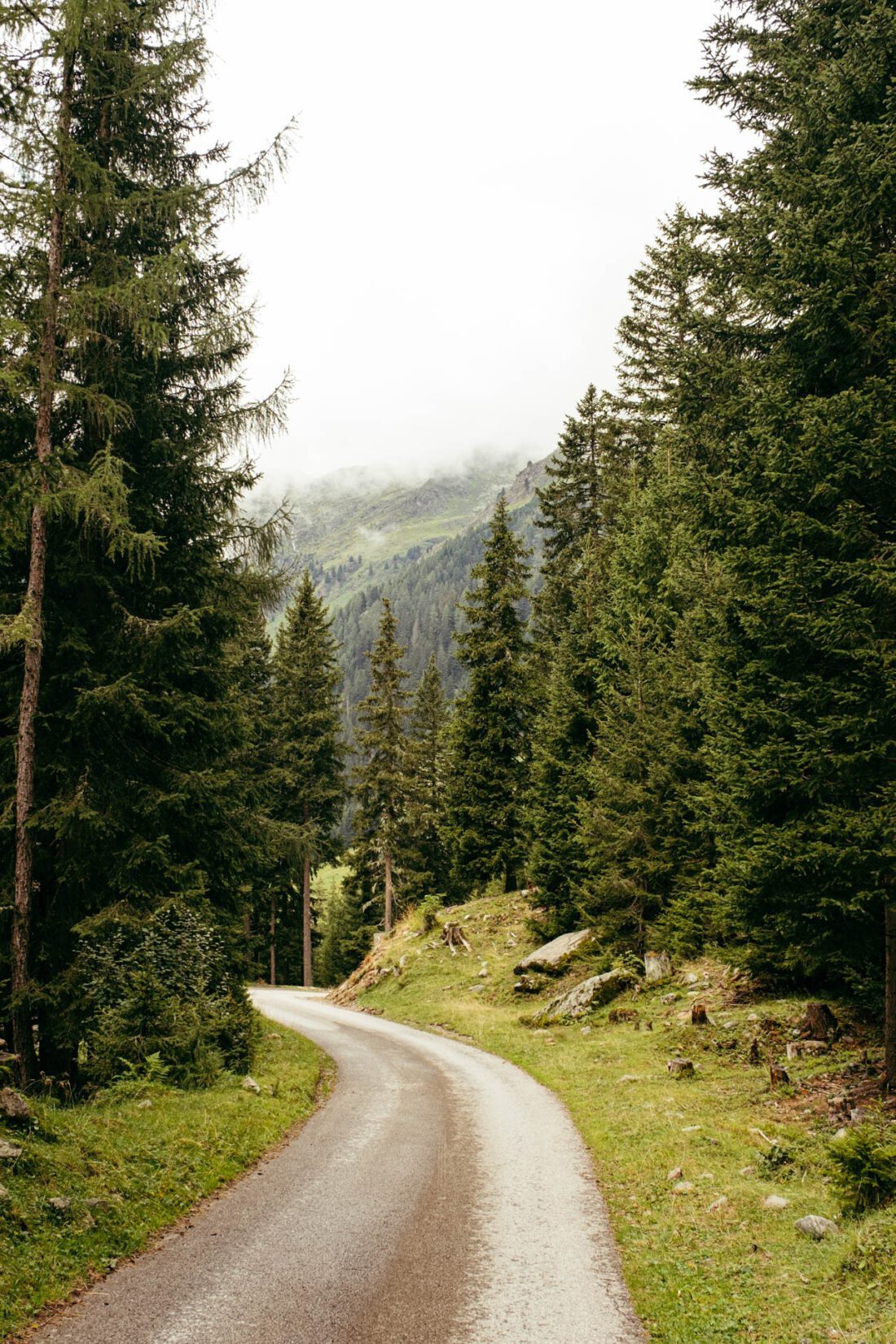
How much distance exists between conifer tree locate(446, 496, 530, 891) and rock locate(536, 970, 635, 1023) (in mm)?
11863

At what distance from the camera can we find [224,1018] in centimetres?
1366

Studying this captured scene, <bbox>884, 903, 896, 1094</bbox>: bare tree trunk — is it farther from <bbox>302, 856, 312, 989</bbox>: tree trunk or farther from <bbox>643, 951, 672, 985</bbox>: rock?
<bbox>302, 856, 312, 989</bbox>: tree trunk

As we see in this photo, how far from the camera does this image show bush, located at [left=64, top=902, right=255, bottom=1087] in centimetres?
1160

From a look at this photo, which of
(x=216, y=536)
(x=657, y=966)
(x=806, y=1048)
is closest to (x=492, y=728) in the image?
(x=657, y=966)

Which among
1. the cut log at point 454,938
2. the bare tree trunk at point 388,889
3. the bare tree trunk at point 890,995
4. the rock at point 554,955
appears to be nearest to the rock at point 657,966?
the rock at point 554,955

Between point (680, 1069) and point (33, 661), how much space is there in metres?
13.6

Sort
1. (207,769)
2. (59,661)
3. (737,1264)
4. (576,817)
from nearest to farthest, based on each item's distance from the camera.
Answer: (737,1264) → (59,661) → (207,769) → (576,817)

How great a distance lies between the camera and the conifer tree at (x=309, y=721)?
129 ft

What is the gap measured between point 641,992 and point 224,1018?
37.1ft

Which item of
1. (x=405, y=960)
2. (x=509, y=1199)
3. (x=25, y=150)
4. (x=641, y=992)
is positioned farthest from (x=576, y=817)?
(x=25, y=150)

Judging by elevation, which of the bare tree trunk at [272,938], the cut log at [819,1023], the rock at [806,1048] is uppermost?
the cut log at [819,1023]

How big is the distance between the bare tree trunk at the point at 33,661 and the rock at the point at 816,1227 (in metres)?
11.1

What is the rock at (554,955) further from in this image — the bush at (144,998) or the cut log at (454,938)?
the bush at (144,998)

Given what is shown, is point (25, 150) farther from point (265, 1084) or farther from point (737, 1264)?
point (737, 1264)
